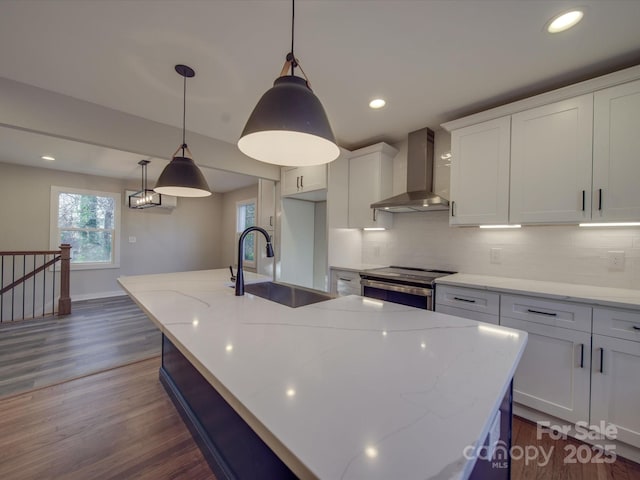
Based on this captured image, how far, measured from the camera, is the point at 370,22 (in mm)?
1445

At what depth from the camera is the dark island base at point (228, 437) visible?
0.88m

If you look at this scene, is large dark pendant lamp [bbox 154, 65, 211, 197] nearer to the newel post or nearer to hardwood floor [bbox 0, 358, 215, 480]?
hardwood floor [bbox 0, 358, 215, 480]

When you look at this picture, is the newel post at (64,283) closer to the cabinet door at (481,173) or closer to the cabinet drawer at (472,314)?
the cabinet drawer at (472,314)

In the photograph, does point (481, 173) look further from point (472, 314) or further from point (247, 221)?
point (247, 221)

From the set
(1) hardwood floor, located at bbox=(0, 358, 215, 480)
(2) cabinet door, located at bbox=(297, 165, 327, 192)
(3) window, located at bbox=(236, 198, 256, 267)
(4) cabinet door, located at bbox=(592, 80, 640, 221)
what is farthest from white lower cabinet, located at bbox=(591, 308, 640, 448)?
(3) window, located at bbox=(236, 198, 256, 267)

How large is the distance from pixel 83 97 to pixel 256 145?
1.95 metres

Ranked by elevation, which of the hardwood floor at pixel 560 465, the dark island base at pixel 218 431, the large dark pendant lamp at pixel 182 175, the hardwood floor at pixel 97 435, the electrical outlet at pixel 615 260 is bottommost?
the hardwood floor at pixel 97 435

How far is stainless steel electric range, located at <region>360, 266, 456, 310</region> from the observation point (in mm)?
2287

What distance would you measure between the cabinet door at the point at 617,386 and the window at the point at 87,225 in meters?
7.06

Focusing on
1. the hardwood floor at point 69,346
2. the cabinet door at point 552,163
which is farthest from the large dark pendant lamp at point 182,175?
the cabinet door at point 552,163

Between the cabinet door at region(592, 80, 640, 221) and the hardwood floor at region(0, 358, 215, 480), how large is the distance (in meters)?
2.99

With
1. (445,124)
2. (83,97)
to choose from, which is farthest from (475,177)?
(83,97)

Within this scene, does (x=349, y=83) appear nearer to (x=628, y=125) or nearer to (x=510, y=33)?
(x=510, y=33)

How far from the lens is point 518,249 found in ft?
7.66
